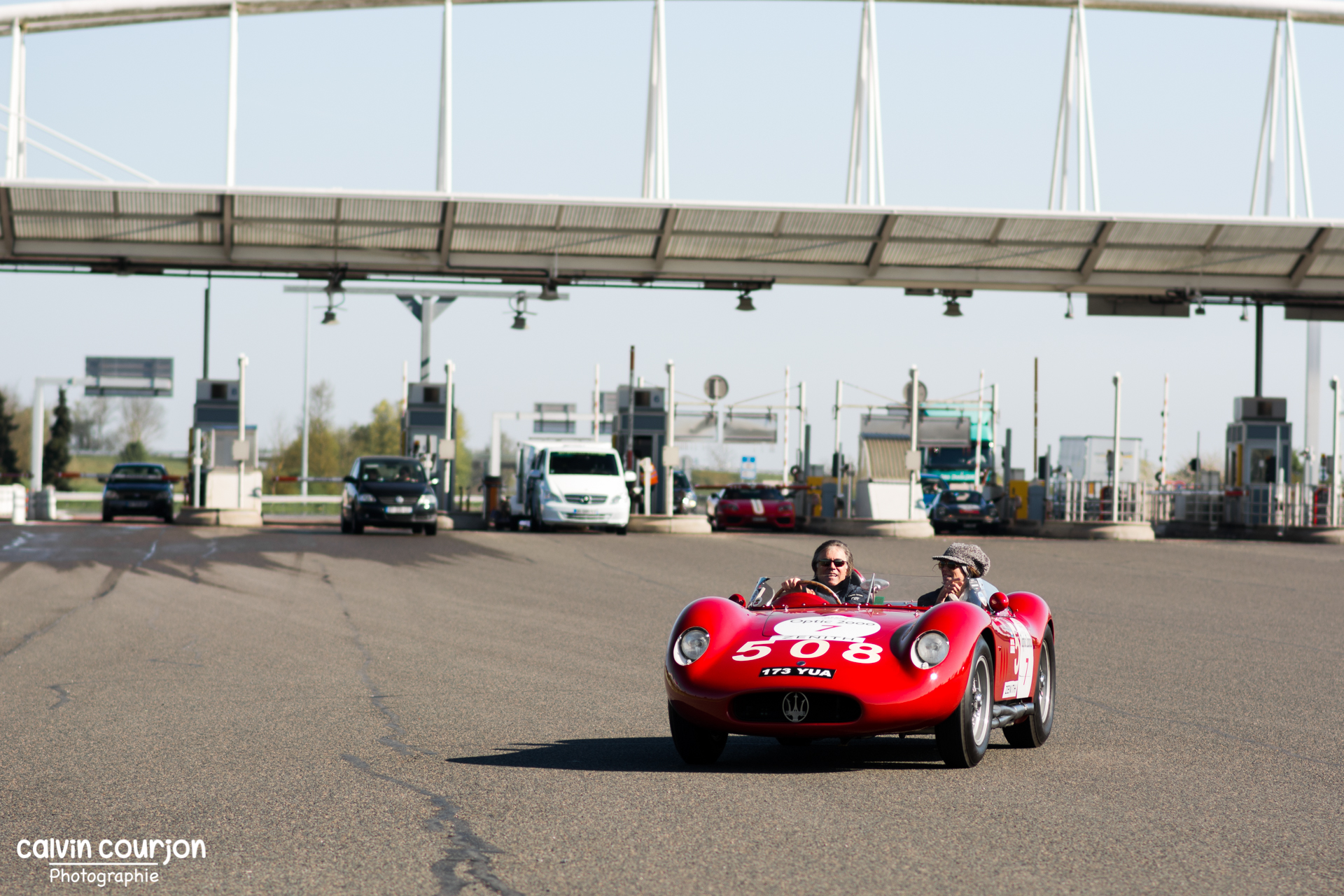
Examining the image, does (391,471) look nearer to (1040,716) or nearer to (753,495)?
(753,495)

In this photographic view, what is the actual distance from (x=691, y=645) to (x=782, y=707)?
0.58 meters

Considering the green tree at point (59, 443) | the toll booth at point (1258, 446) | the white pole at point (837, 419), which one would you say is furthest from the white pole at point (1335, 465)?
the green tree at point (59, 443)

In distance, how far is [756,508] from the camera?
138 feet

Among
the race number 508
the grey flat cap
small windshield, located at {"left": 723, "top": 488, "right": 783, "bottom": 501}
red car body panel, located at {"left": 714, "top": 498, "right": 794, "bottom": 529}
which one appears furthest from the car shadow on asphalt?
small windshield, located at {"left": 723, "top": 488, "right": 783, "bottom": 501}

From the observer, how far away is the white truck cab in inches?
1314

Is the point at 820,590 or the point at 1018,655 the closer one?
the point at 1018,655

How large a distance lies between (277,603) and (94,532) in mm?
15162

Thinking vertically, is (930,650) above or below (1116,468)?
below

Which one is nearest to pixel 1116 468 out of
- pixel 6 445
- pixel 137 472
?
pixel 137 472

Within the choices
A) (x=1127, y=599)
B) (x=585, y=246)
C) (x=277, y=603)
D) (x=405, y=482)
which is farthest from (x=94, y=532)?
(x=1127, y=599)

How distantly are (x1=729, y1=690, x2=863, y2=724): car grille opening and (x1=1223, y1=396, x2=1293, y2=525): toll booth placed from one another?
34.8 metres

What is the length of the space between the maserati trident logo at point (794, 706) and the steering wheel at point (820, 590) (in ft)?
3.46

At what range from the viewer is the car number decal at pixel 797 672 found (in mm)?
7043

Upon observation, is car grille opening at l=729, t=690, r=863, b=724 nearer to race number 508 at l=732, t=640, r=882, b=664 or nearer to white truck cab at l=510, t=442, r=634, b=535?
race number 508 at l=732, t=640, r=882, b=664
